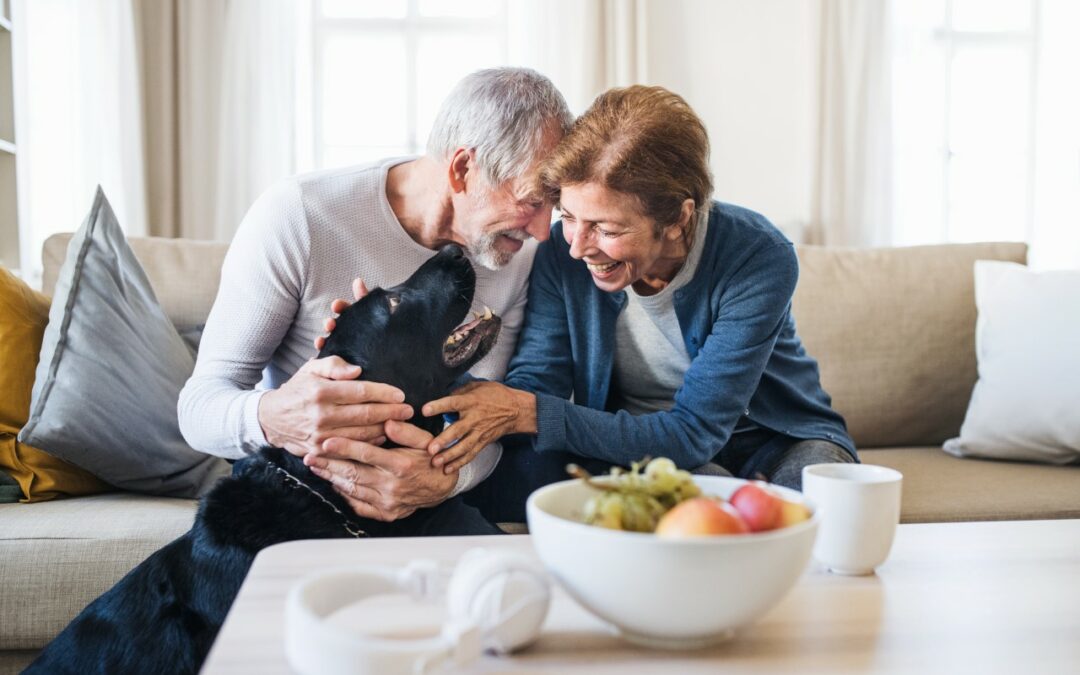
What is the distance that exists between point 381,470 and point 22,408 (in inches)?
30.5

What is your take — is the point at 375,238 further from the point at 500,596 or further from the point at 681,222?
the point at 500,596

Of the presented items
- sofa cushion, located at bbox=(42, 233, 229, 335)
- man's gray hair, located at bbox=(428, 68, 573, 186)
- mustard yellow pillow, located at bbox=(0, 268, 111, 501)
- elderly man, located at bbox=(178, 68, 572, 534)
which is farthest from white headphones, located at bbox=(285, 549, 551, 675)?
sofa cushion, located at bbox=(42, 233, 229, 335)

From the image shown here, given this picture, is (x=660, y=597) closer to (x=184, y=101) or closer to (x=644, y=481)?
(x=644, y=481)

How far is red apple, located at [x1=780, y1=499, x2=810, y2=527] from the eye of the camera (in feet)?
2.62

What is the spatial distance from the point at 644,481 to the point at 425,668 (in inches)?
9.4

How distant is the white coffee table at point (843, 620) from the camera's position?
785 millimetres

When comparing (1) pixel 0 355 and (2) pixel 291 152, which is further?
(2) pixel 291 152

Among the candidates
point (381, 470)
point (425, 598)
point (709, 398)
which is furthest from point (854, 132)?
point (425, 598)

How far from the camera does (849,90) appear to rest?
372 cm

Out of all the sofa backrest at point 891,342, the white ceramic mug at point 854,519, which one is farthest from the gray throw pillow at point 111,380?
the white ceramic mug at point 854,519

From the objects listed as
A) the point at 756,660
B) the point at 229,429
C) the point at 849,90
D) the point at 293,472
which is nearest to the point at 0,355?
the point at 229,429

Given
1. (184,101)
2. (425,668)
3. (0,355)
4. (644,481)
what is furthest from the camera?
(184,101)

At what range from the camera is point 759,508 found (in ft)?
2.62

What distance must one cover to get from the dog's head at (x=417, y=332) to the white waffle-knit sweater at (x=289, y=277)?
0.11 m
